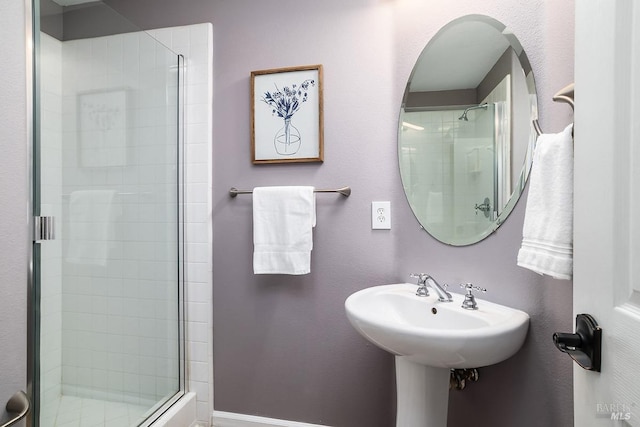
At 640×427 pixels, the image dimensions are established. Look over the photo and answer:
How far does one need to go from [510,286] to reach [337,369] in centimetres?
84

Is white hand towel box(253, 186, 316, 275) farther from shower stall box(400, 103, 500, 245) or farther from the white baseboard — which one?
the white baseboard

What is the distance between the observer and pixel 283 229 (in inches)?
58.0

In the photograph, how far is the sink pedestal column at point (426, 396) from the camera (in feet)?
3.61

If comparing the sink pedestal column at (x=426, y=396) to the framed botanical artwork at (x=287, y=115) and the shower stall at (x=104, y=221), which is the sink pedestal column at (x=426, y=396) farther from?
the shower stall at (x=104, y=221)

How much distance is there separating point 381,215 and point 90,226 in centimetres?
116

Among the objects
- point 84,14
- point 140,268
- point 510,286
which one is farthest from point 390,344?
point 84,14

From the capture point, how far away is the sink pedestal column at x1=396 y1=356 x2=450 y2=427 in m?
1.10

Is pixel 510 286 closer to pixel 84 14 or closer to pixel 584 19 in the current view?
pixel 584 19

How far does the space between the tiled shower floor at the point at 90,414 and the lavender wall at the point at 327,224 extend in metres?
0.39

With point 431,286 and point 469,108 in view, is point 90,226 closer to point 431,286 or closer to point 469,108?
point 431,286

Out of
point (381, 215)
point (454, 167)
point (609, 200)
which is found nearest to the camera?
point (609, 200)

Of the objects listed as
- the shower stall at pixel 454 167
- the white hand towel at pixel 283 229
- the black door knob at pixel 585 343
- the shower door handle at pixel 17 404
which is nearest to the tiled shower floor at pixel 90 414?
the shower door handle at pixel 17 404

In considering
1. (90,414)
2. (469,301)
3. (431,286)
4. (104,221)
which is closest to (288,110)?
(104,221)

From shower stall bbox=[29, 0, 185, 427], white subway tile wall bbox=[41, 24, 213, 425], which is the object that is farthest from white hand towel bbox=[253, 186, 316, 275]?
shower stall bbox=[29, 0, 185, 427]
